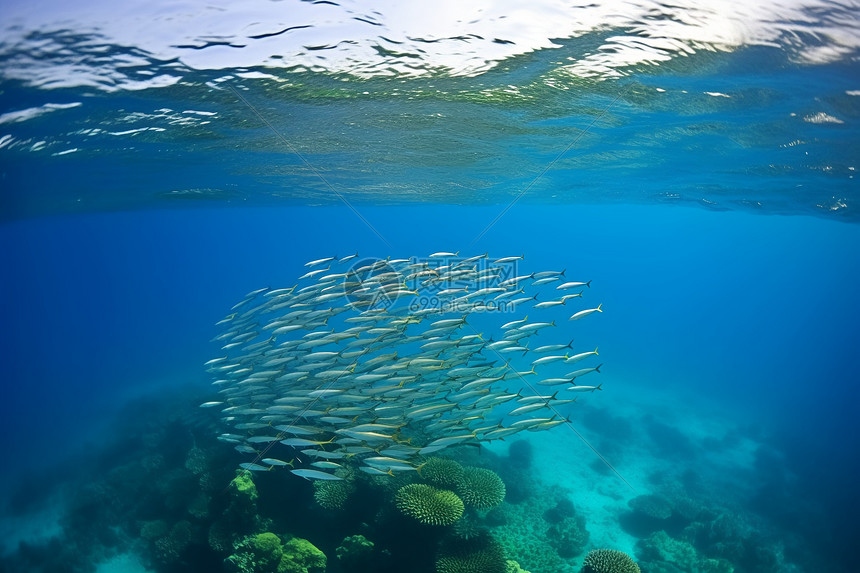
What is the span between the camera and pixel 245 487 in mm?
7707

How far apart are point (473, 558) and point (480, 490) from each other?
4.58 feet

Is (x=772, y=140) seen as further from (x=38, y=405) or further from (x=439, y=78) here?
(x=38, y=405)

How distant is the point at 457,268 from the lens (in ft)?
30.7

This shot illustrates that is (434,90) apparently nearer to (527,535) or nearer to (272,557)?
(272,557)

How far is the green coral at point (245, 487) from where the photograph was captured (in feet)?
25.2

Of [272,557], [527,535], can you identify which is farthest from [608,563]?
[272,557]

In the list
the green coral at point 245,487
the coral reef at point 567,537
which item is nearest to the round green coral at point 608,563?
the coral reef at point 567,537

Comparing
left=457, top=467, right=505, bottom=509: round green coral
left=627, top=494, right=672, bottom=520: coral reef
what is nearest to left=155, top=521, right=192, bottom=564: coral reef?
left=457, top=467, right=505, bottom=509: round green coral

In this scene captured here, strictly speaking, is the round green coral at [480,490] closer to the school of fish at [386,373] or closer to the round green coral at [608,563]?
the school of fish at [386,373]

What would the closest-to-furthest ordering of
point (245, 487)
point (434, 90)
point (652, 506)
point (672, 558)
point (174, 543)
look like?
point (245, 487), point (174, 543), point (672, 558), point (434, 90), point (652, 506)

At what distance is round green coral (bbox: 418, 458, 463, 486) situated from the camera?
797 centimetres

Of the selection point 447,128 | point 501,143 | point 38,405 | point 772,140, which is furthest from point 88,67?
point 38,405

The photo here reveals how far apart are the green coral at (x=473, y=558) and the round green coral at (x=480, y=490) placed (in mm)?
793

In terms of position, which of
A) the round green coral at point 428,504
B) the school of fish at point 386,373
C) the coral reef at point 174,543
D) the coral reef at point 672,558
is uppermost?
the school of fish at point 386,373
